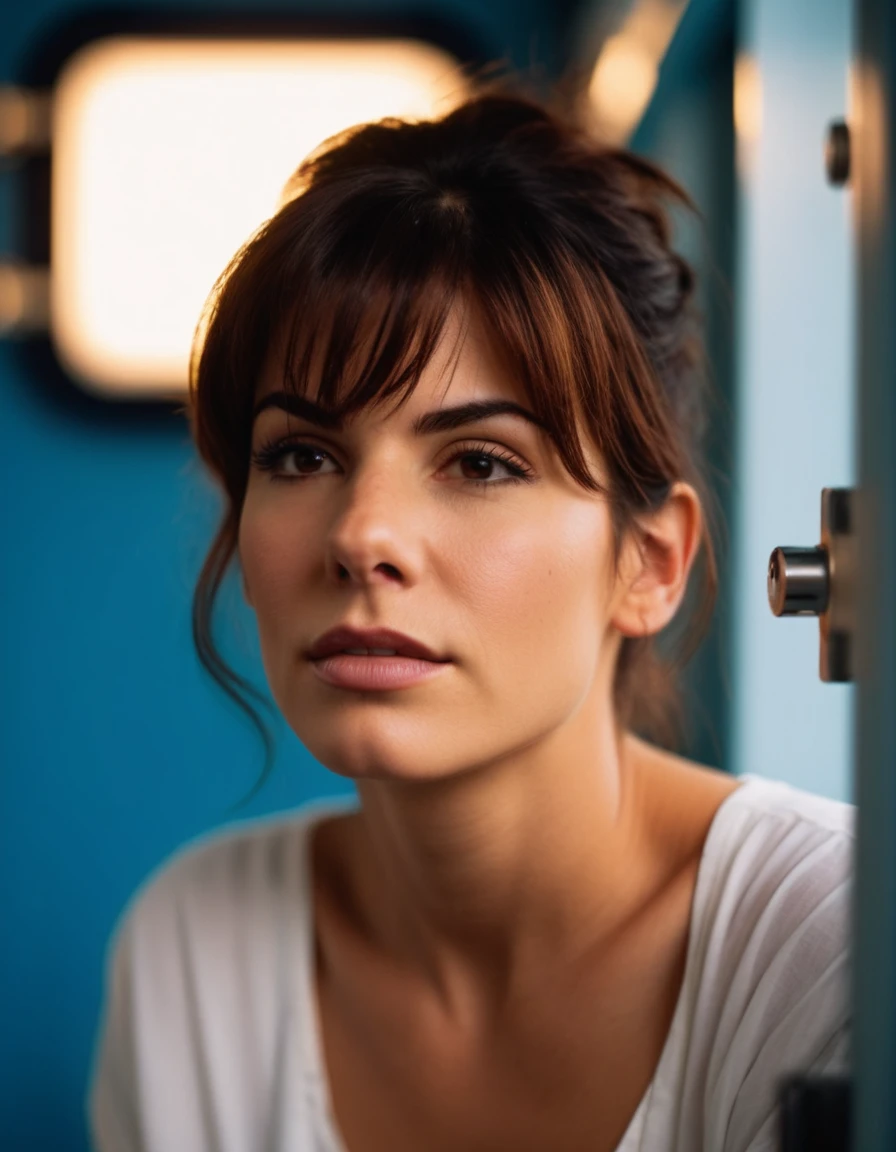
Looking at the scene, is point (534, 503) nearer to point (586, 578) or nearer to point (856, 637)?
point (586, 578)

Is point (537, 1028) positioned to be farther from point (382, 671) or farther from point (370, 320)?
point (370, 320)

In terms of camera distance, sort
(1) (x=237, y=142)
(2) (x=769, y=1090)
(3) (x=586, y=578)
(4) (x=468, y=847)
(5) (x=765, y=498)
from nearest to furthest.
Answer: (2) (x=769, y=1090) < (3) (x=586, y=578) < (4) (x=468, y=847) < (5) (x=765, y=498) < (1) (x=237, y=142)

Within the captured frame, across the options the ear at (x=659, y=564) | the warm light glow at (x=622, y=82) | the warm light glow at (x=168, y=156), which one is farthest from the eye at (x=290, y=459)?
the warm light glow at (x=168, y=156)

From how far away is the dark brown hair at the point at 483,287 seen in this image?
0.90 meters

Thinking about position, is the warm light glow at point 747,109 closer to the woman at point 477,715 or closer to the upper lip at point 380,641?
the woman at point 477,715

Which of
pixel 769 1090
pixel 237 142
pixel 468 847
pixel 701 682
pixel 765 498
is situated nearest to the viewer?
pixel 769 1090

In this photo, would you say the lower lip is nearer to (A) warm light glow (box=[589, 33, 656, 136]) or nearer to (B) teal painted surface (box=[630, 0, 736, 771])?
(B) teal painted surface (box=[630, 0, 736, 771])

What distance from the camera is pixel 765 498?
1.25 metres

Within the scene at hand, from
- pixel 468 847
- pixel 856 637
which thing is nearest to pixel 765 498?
pixel 468 847

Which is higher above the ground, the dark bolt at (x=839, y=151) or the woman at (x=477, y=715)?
the dark bolt at (x=839, y=151)

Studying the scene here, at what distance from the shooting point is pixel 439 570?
2.88 ft

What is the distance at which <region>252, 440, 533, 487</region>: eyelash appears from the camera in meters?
0.90

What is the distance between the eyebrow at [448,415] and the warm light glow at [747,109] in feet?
1.53

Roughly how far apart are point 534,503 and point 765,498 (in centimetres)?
41
